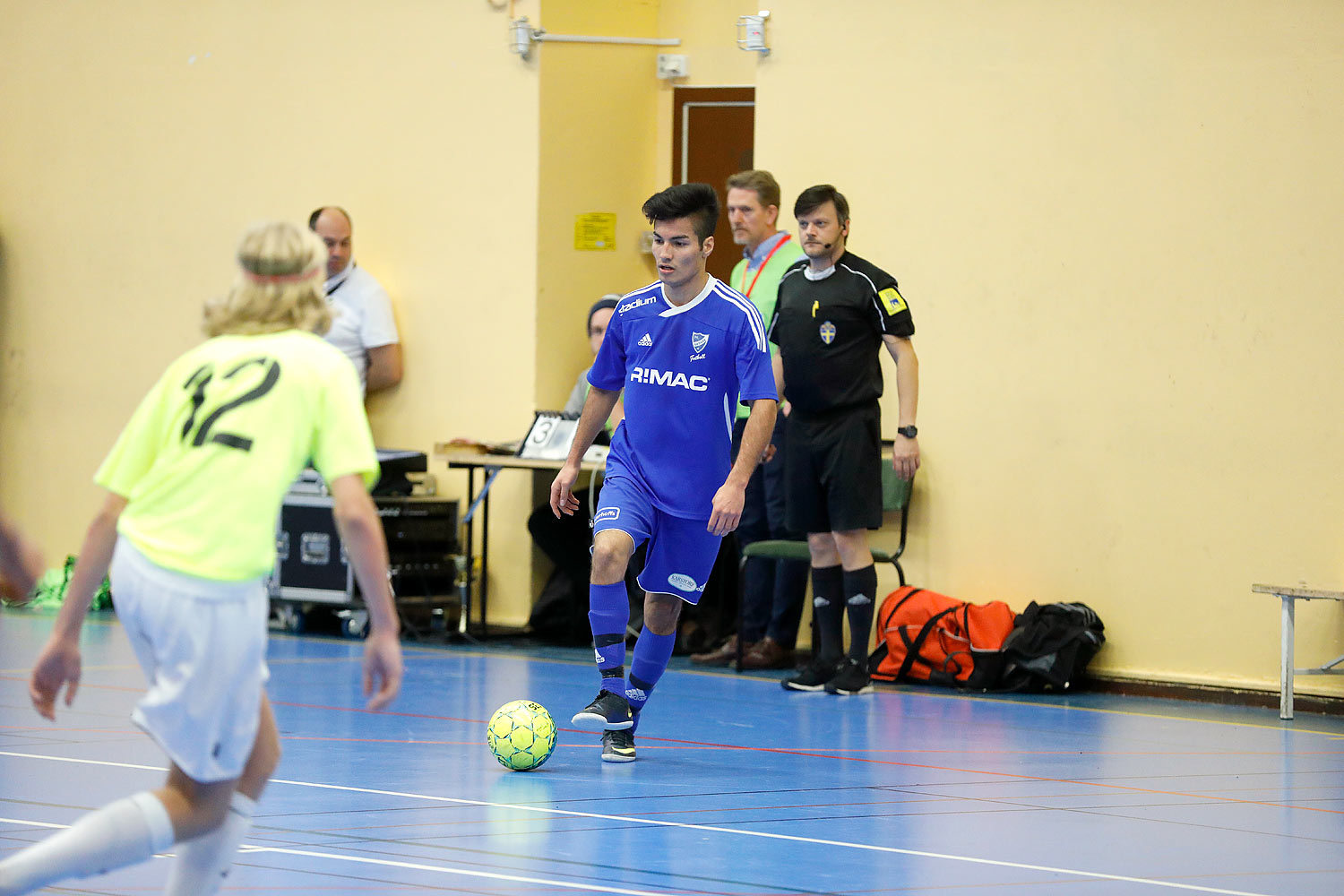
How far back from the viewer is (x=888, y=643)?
880cm

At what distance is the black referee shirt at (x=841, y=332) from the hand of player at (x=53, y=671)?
17.4 ft

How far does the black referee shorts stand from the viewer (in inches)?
318

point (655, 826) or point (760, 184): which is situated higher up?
point (760, 184)

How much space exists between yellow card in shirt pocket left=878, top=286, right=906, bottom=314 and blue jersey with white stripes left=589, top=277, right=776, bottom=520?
6.58 ft

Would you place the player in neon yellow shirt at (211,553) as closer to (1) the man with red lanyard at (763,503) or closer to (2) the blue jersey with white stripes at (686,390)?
(2) the blue jersey with white stripes at (686,390)

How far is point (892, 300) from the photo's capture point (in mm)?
8102

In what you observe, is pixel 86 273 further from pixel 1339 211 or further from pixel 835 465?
pixel 1339 211

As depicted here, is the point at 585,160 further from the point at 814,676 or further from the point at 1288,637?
the point at 1288,637

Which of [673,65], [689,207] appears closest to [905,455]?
[689,207]

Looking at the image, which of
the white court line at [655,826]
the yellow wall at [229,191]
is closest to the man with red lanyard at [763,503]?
the yellow wall at [229,191]

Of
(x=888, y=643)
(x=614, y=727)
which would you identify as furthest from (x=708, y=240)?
(x=888, y=643)

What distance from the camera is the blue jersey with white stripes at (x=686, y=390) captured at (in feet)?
20.0

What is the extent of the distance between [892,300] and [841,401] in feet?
1.75

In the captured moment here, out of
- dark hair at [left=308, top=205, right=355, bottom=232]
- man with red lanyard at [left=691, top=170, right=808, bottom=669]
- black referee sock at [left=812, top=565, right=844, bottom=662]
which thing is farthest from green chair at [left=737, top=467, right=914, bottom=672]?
dark hair at [left=308, top=205, right=355, bottom=232]
